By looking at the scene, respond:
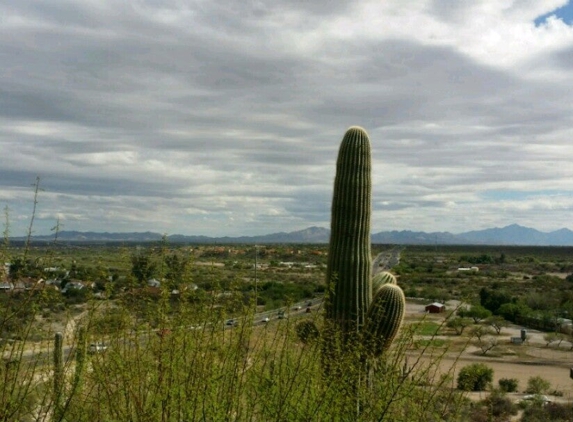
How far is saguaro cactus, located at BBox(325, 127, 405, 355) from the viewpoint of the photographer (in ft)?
33.1

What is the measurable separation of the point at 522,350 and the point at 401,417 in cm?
3653

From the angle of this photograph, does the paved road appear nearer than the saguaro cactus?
No

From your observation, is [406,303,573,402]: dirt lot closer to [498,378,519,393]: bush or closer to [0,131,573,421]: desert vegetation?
[498,378,519,393]: bush

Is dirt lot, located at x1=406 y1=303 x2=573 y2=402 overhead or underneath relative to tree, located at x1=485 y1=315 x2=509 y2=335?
underneath

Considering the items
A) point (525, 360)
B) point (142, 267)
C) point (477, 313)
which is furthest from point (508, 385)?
point (142, 267)

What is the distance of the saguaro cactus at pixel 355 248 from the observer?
10097 millimetres

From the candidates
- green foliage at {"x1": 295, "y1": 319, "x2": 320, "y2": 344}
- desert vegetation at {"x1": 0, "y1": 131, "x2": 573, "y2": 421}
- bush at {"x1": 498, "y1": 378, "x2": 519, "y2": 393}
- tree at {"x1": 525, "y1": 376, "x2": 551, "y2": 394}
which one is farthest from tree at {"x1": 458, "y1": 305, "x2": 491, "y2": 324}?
desert vegetation at {"x1": 0, "y1": 131, "x2": 573, "y2": 421}

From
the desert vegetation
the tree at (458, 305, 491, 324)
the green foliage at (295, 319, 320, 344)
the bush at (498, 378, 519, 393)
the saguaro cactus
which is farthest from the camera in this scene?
the tree at (458, 305, 491, 324)

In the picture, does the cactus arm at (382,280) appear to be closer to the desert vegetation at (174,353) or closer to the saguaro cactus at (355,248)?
the saguaro cactus at (355,248)

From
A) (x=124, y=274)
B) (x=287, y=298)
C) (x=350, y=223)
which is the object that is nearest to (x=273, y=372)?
(x=287, y=298)

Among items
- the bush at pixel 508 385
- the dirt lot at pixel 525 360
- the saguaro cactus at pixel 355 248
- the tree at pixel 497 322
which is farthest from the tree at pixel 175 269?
the tree at pixel 497 322

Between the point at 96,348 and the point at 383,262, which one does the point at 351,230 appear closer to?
the point at 96,348

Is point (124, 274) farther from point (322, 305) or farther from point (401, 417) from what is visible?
point (401, 417)

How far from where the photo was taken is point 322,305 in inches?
232
